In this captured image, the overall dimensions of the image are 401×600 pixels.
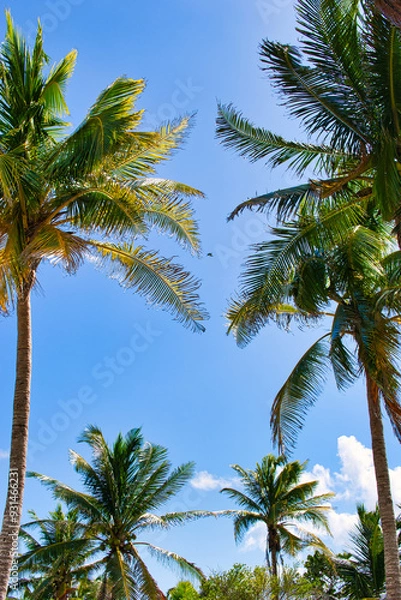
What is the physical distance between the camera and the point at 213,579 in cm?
1443

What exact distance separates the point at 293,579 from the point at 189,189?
31.1ft

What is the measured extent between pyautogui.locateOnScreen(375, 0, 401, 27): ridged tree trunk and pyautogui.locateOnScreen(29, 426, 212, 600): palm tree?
64.5ft

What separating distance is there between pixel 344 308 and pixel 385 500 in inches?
150

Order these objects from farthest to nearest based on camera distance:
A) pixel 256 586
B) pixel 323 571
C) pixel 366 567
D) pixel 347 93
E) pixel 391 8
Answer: pixel 323 571
pixel 366 567
pixel 256 586
pixel 347 93
pixel 391 8

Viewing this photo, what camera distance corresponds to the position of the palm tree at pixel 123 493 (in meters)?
20.3

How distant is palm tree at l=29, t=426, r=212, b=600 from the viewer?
66.6 feet

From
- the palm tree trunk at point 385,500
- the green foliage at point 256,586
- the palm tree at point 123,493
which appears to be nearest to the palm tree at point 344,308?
the palm tree trunk at point 385,500

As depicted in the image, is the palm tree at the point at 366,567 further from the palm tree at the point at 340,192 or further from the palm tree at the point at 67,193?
the palm tree at the point at 67,193

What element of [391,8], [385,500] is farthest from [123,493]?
[391,8]

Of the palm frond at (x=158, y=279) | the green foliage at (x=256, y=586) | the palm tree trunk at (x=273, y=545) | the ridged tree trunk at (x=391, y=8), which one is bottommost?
the green foliage at (x=256, y=586)

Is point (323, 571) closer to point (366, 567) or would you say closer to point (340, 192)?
point (366, 567)

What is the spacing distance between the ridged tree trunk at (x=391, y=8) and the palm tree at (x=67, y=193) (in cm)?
630

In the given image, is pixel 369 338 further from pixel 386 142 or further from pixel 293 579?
pixel 293 579

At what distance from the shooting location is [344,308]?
11.2 metres
